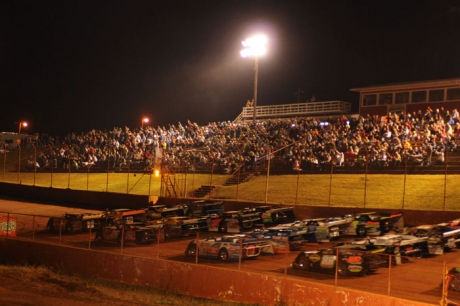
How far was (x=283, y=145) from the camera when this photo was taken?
41.8 m

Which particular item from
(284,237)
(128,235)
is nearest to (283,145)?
(128,235)

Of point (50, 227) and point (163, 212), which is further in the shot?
point (163, 212)

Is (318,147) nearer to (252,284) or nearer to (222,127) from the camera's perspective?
(222,127)

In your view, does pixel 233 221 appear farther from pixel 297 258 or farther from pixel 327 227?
pixel 297 258

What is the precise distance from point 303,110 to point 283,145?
1945 cm

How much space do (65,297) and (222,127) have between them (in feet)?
127

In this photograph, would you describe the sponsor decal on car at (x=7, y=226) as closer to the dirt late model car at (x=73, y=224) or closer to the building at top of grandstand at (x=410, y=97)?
the dirt late model car at (x=73, y=224)

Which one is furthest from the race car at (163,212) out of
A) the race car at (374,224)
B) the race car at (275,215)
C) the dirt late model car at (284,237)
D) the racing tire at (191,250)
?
the race car at (374,224)

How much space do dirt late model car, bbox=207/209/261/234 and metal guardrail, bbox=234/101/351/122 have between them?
31.3 m

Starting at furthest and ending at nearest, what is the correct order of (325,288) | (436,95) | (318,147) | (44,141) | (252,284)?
(44,141) → (436,95) → (318,147) → (252,284) → (325,288)

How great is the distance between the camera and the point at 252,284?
17328 mm

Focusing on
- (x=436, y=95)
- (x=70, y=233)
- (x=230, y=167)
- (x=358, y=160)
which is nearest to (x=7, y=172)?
(x=230, y=167)

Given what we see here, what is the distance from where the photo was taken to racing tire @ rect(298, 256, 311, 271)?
17.9m

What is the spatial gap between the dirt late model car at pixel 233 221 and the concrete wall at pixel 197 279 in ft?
25.0
